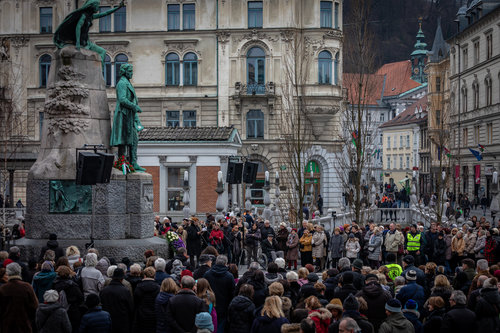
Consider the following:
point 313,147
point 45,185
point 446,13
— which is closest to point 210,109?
point 313,147

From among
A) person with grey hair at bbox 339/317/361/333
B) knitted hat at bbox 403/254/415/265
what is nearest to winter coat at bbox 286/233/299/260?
knitted hat at bbox 403/254/415/265

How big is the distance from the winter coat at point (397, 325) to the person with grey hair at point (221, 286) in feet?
9.71

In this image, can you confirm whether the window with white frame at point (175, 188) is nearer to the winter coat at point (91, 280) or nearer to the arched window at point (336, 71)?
the arched window at point (336, 71)

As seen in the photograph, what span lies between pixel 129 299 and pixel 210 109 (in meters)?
41.1

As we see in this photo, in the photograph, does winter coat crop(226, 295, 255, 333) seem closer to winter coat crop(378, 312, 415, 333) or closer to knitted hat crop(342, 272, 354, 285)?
knitted hat crop(342, 272, 354, 285)

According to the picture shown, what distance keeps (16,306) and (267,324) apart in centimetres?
361

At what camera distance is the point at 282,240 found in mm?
21203

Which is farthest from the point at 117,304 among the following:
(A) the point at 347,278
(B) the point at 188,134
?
(B) the point at 188,134

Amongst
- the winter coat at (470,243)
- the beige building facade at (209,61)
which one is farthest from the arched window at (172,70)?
the winter coat at (470,243)

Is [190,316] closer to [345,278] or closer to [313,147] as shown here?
[345,278]

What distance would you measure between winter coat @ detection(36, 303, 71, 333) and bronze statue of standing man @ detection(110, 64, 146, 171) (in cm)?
796

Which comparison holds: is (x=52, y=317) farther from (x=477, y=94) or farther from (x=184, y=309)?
(x=477, y=94)

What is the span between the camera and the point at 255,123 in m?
51.1

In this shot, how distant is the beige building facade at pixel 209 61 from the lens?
164 feet
